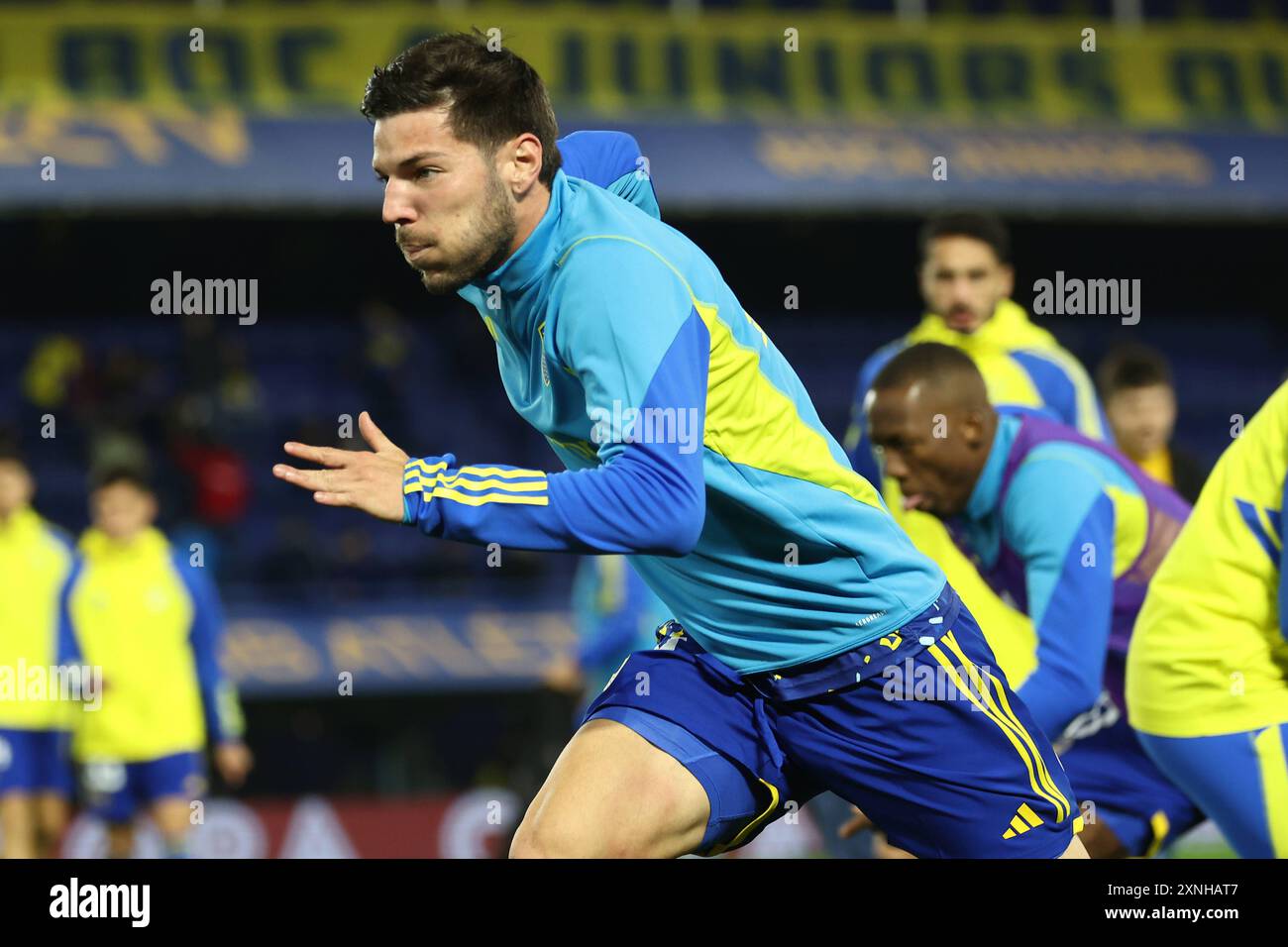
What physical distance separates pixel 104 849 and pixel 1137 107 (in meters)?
11.3

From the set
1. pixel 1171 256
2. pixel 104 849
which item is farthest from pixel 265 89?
pixel 1171 256

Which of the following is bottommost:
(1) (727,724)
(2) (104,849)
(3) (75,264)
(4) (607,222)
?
(2) (104,849)

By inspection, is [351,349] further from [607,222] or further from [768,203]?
[607,222]

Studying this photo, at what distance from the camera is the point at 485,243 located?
11.2 ft

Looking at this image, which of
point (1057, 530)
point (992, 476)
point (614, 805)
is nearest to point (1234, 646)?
point (1057, 530)

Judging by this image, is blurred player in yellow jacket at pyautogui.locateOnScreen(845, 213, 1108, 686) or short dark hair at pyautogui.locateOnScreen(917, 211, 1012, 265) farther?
short dark hair at pyautogui.locateOnScreen(917, 211, 1012, 265)

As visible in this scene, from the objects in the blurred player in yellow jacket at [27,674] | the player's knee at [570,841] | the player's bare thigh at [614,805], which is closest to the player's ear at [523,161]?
the player's bare thigh at [614,805]

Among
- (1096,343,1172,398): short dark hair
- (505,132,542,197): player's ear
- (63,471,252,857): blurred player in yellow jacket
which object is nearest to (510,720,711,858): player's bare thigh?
(505,132,542,197): player's ear

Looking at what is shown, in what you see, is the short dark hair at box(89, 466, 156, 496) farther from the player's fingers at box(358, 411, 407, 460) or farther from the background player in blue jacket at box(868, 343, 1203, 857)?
the player's fingers at box(358, 411, 407, 460)

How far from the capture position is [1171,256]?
65.4ft

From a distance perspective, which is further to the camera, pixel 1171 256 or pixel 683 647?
pixel 1171 256

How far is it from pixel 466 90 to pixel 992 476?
6.58 feet

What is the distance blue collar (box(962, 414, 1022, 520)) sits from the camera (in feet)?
15.6

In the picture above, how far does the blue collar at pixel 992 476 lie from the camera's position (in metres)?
4.75
